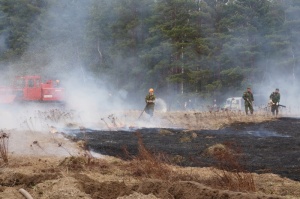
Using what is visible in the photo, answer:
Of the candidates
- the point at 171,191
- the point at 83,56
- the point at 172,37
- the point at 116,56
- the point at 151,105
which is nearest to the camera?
the point at 171,191

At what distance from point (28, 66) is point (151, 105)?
31316 millimetres

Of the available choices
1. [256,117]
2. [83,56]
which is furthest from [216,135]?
[83,56]

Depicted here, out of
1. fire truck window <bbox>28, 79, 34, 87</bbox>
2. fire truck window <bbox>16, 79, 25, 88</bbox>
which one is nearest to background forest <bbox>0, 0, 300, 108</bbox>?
fire truck window <bbox>28, 79, 34, 87</bbox>

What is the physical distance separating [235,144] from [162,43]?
33.1m

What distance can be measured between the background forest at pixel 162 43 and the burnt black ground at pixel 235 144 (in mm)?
19608

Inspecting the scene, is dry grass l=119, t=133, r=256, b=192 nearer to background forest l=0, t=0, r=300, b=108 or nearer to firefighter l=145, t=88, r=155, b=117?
firefighter l=145, t=88, r=155, b=117

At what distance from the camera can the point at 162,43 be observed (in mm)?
44375

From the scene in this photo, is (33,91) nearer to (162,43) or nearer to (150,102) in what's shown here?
(150,102)

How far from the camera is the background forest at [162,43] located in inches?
1676

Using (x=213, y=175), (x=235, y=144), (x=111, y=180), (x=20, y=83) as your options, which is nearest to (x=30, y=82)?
(x=20, y=83)

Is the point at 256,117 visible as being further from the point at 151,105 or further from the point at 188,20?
the point at 188,20

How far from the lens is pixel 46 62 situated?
2156 inches

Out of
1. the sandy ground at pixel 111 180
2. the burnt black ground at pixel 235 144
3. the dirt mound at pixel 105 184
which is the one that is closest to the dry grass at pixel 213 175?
the sandy ground at pixel 111 180

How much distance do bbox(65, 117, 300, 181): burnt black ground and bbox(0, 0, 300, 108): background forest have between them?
64.3 feet
